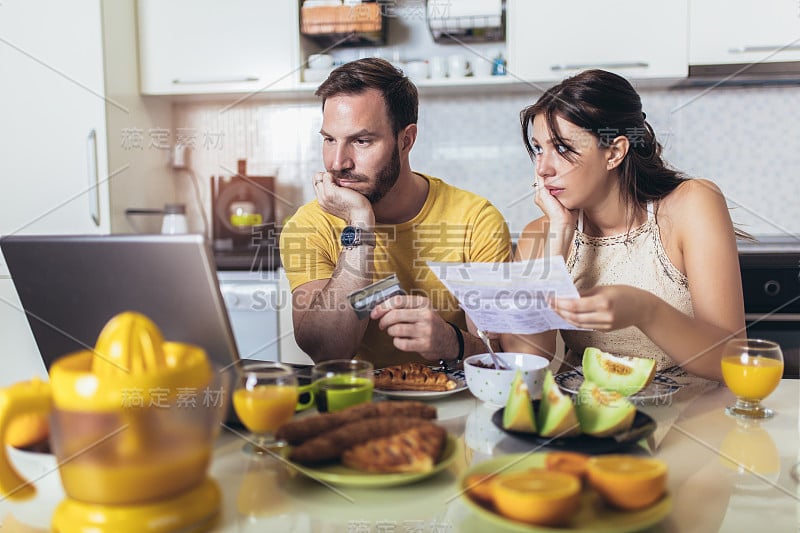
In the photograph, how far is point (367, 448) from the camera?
0.78 meters

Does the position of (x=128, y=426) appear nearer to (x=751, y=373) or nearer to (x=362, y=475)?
(x=362, y=475)

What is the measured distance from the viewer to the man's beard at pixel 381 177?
1.75 m

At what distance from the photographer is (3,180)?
279 centimetres

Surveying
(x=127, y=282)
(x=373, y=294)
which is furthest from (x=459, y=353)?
(x=127, y=282)

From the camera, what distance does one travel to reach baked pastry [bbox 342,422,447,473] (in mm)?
768

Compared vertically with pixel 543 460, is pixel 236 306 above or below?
below

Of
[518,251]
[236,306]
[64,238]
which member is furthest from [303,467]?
[236,306]

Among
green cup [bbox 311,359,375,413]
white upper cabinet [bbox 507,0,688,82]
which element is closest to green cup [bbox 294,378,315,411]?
green cup [bbox 311,359,375,413]

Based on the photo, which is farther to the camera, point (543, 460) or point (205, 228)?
point (205, 228)

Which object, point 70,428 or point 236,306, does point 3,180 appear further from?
point 70,428

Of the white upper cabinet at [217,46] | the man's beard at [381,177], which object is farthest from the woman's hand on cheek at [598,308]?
the white upper cabinet at [217,46]

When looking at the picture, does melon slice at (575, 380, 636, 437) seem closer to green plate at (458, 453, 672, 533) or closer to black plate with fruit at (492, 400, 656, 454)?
black plate with fruit at (492, 400, 656, 454)

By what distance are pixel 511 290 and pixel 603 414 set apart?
0.97 feet

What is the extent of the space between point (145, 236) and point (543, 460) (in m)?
0.55
